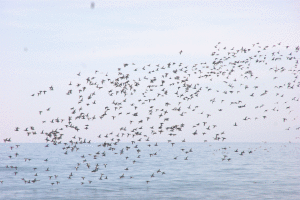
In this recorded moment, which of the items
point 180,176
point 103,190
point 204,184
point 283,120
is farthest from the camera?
point 180,176

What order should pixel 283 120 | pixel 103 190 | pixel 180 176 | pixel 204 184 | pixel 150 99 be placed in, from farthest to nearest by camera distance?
pixel 180 176 < pixel 204 184 < pixel 103 190 < pixel 150 99 < pixel 283 120

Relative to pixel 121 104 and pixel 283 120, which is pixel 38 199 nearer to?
pixel 121 104

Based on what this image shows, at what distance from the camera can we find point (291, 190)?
1973 inches

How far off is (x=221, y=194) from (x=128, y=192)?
14.0 m

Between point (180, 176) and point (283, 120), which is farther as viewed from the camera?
point (180, 176)

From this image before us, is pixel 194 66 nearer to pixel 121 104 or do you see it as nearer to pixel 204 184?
pixel 121 104

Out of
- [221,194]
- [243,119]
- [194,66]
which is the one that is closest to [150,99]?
[194,66]

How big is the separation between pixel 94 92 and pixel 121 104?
496 centimetres

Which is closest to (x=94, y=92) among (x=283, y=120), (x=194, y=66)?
(x=194, y=66)

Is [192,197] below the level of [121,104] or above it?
below

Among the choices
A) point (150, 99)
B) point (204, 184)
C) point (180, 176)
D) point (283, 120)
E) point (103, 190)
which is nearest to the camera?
point (283, 120)

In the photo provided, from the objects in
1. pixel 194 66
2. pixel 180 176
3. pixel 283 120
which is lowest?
pixel 180 176

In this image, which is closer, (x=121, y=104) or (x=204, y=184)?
(x=121, y=104)

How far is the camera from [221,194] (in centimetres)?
4897
